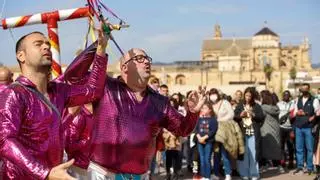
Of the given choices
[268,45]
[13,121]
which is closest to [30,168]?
[13,121]

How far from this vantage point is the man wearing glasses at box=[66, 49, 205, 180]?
4.47 m

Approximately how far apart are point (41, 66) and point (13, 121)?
41cm

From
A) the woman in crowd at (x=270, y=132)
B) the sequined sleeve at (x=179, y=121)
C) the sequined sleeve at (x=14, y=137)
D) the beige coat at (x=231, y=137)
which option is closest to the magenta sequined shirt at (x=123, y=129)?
Result: the sequined sleeve at (x=179, y=121)

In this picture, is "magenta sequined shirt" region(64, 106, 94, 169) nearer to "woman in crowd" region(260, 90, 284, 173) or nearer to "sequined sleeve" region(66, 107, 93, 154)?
"sequined sleeve" region(66, 107, 93, 154)

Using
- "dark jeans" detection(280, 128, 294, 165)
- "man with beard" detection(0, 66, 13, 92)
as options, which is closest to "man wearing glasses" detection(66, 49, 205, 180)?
"man with beard" detection(0, 66, 13, 92)

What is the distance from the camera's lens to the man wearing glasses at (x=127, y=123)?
4.47 meters

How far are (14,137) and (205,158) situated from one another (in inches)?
287

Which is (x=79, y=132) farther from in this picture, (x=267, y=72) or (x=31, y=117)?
(x=267, y=72)

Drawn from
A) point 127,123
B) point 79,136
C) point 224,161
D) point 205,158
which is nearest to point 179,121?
point 127,123

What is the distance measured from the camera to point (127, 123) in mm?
4477

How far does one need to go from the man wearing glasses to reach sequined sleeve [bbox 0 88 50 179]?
1331mm

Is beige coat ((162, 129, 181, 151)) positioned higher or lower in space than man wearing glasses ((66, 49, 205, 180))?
lower

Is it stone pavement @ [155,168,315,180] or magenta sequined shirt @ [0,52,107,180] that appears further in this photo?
stone pavement @ [155,168,315,180]

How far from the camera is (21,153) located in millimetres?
3008
